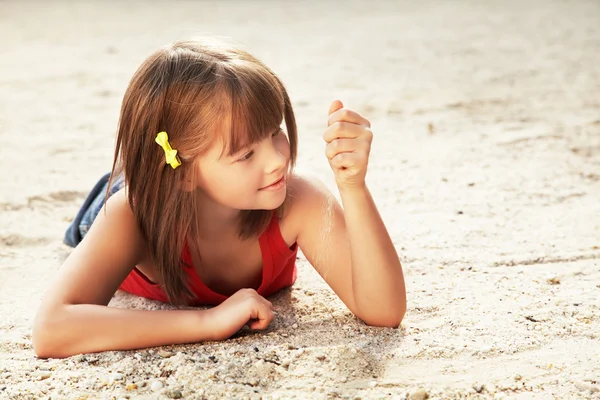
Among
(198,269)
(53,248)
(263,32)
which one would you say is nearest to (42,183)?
(53,248)

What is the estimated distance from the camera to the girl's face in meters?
1.98

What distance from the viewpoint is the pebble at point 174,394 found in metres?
1.76

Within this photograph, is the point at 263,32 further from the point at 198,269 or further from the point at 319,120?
the point at 198,269

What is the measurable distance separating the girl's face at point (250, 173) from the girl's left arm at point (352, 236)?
0.17m

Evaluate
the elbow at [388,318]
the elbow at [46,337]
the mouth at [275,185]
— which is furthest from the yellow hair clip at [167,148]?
the elbow at [388,318]

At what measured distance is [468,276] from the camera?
2496 millimetres

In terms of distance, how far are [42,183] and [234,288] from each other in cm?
146

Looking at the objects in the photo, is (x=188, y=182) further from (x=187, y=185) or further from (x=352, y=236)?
(x=352, y=236)

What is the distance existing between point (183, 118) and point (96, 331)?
22.9 inches

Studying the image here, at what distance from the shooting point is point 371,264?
2.03 m

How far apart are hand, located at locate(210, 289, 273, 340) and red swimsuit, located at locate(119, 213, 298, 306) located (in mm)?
231

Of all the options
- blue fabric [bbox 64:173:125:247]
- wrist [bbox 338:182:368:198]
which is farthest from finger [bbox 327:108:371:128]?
blue fabric [bbox 64:173:125:247]

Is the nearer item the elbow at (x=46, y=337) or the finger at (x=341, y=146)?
the finger at (x=341, y=146)

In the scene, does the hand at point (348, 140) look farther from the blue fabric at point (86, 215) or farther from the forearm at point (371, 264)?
the blue fabric at point (86, 215)
